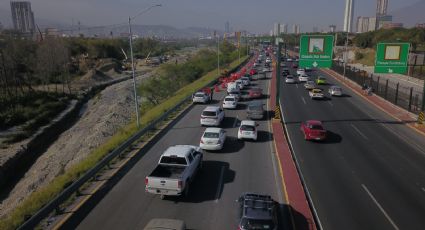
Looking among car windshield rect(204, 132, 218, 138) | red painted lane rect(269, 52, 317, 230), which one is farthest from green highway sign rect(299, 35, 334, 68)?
car windshield rect(204, 132, 218, 138)

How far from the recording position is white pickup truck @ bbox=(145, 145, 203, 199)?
1608cm

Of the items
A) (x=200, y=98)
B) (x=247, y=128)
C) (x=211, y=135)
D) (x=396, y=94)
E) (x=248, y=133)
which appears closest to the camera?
(x=211, y=135)

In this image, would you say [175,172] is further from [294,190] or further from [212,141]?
[212,141]

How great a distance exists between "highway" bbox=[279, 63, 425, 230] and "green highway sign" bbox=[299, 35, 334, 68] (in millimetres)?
5694

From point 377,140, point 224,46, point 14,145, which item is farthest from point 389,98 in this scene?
→ point 224,46

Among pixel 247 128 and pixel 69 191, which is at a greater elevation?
pixel 247 128

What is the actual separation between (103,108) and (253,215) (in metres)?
51.8

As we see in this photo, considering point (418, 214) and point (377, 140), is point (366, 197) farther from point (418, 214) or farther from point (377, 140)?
point (377, 140)

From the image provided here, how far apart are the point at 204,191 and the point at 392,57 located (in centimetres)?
2380

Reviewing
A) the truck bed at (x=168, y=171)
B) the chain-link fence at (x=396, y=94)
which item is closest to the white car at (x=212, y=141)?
the truck bed at (x=168, y=171)

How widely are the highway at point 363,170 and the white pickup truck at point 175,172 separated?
20.6 ft

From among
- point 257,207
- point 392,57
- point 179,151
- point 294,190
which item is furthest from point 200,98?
point 257,207

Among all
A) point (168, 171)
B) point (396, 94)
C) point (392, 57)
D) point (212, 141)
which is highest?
point (392, 57)

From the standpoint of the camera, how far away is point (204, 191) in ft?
58.9
